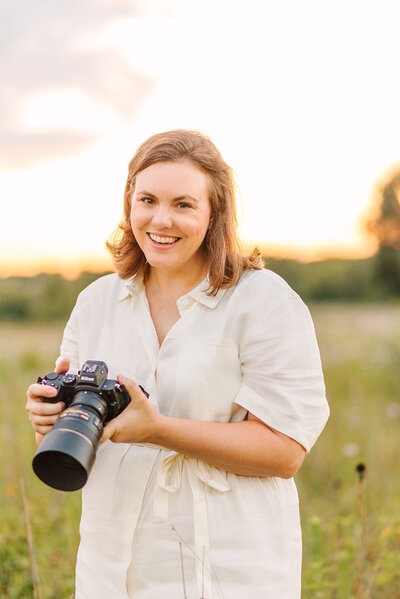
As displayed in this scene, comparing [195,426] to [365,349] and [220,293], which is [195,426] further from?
[365,349]

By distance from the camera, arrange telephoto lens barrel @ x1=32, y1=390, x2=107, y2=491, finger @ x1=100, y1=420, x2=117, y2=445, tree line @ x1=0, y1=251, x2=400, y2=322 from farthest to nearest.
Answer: tree line @ x1=0, y1=251, x2=400, y2=322
finger @ x1=100, y1=420, x2=117, y2=445
telephoto lens barrel @ x1=32, y1=390, x2=107, y2=491

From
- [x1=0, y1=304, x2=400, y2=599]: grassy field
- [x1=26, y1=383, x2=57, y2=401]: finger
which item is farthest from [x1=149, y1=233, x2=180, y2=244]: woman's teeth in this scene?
[x1=0, y1=304, x2=400, y2=599]: grassy field

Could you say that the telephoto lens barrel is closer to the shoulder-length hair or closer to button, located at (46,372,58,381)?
button, located at (46,372,58,381)

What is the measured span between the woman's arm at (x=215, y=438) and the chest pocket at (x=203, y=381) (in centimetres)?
7

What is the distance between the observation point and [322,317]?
1016 cm

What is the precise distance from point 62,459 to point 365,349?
20.9ft

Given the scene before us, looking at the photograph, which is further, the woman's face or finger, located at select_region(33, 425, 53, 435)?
the woman's face

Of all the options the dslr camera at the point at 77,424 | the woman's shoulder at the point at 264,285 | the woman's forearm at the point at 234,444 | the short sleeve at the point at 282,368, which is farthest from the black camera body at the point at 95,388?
the woman's shoulder at the point at 264,285

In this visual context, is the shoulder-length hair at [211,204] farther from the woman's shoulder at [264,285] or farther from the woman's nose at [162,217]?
the woman's nose at [162,217]

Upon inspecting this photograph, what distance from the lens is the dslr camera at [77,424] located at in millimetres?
1279

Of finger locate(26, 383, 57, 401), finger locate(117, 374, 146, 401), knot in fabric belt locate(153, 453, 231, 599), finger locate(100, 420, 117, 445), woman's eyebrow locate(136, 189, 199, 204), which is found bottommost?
knot in fabric belt locate(153, 453, 231, 599)

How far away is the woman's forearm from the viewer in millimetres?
1453

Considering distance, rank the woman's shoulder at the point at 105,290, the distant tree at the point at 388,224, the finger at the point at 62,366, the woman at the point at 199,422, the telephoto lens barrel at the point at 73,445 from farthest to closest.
A: the distant tree at the point at 388,224, the woman's shoulder at the point at 105,290, the finger at the point at 62,366, the woman at the point at 199,422, the telephoto lens barrel at the point at 73,445

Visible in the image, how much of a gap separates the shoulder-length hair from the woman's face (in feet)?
0.10
